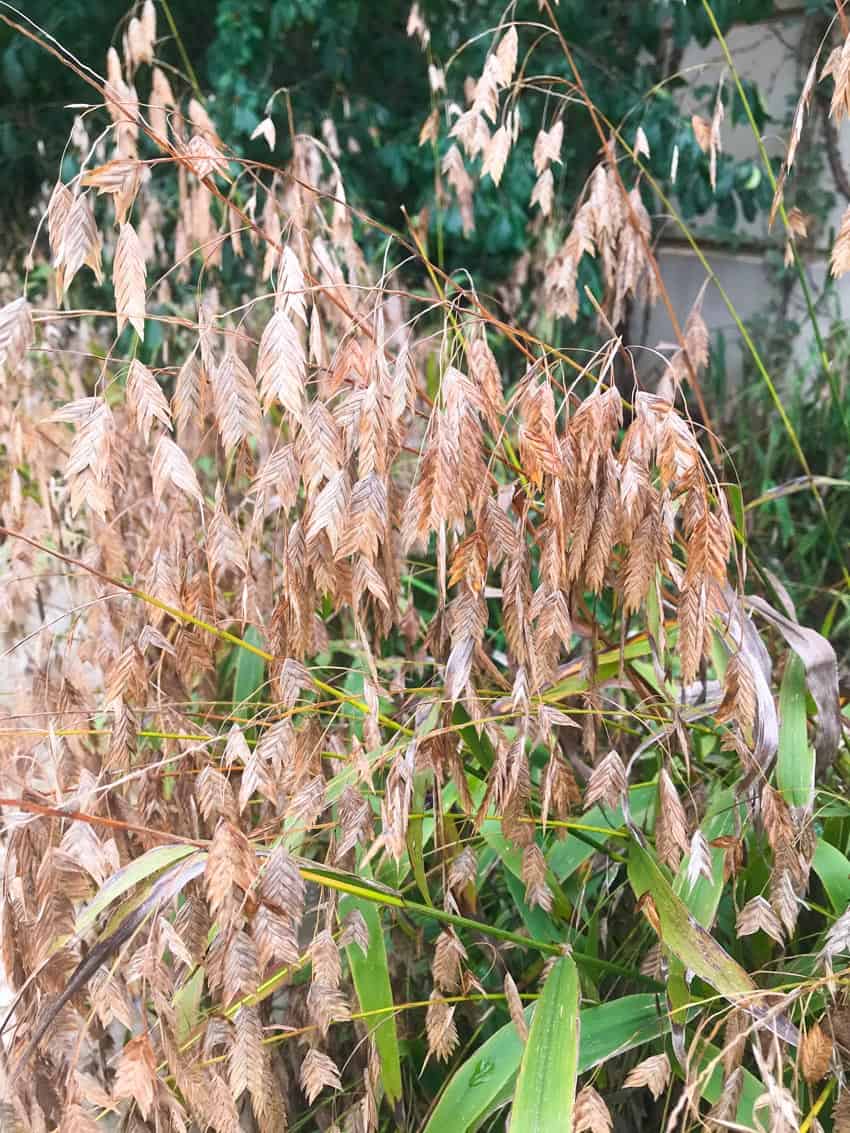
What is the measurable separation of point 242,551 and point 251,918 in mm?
261

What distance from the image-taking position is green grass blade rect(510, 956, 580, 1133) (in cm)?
74

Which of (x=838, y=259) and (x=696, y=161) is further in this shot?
(x=696, y=161)

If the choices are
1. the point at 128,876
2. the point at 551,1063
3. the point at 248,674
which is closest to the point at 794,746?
the point at 551,1063

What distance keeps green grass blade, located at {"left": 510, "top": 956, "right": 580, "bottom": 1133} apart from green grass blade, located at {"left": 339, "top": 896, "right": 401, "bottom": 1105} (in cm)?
15

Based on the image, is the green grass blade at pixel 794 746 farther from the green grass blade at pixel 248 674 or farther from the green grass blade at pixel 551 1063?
the green grass blade at pixel 248 674

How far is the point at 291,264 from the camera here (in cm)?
76

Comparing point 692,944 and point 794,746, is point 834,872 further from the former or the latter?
point 692,944

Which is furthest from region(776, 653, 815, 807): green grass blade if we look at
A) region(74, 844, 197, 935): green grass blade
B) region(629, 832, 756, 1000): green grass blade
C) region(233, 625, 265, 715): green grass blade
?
region(233, 625, 265, 715): green grass blade

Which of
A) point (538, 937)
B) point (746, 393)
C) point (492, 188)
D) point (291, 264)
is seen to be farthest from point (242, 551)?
point (492, 188)

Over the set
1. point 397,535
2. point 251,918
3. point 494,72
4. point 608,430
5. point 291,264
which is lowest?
point 251,918

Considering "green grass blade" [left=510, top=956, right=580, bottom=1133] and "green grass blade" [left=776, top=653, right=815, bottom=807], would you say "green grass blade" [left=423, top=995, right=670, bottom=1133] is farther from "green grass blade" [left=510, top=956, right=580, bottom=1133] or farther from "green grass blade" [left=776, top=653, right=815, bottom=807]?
"green grass blade" [left=776, top=653, right=815, bottom=807]

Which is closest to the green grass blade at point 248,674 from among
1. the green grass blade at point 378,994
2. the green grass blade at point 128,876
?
the green grass blade at point 378,994

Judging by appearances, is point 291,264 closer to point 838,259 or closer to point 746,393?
point 838,259

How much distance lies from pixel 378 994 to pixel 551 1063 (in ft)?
0.65
